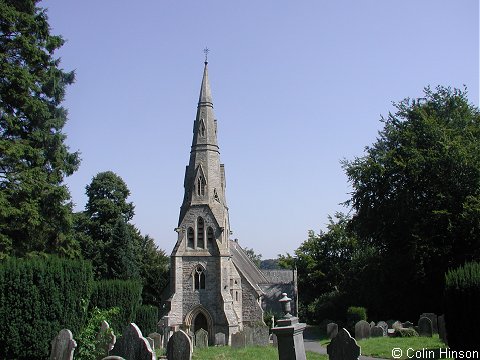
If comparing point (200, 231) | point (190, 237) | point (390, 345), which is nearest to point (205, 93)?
point (200, 231)

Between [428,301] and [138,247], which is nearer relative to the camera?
[428,301]

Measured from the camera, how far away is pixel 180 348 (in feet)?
36.6

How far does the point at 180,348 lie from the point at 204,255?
69.8 ft

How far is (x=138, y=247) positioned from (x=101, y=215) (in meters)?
4.29

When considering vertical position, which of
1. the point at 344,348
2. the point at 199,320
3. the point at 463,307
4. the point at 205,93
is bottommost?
the point at 199,320

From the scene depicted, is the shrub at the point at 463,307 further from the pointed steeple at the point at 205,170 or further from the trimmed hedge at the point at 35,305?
the pointed steeple at the point at 205,170

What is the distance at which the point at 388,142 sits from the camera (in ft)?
92.2

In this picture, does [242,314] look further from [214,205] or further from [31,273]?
[31,273]

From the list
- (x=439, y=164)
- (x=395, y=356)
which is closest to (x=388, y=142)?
(x=439, y=164)

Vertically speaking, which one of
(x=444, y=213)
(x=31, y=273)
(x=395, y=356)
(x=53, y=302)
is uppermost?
(x=444, y=213)

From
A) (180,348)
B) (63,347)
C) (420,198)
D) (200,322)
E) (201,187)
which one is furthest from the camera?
(201,187)

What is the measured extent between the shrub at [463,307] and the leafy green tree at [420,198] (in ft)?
34.1

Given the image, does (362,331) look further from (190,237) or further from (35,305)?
(35,305)

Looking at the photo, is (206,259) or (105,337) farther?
(206,259)
